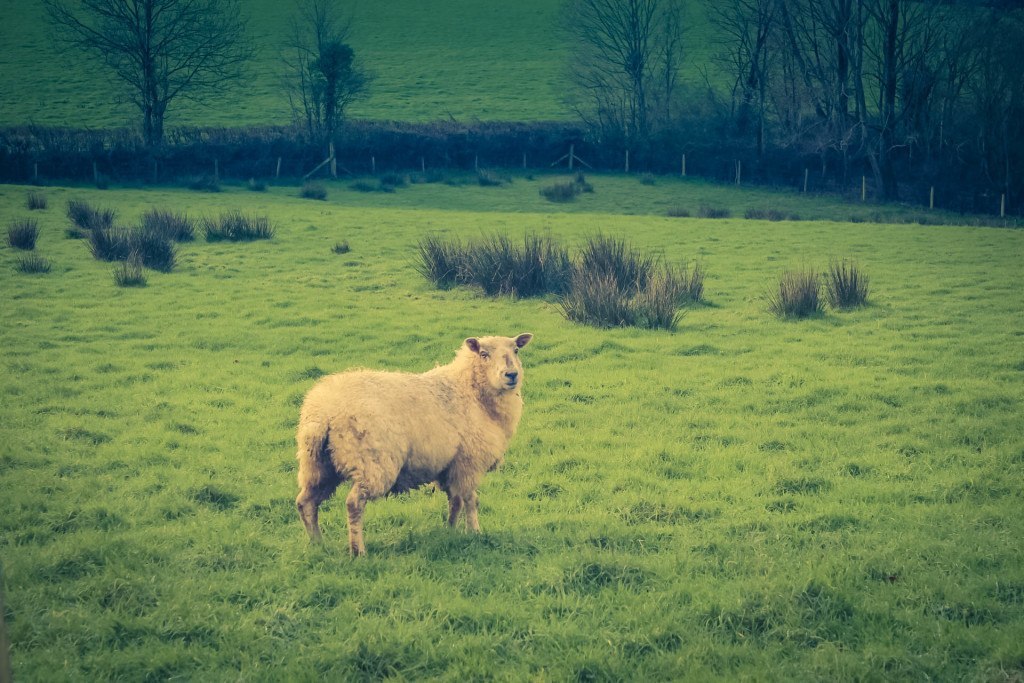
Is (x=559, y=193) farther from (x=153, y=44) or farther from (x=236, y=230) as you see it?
(x=153, y=44)

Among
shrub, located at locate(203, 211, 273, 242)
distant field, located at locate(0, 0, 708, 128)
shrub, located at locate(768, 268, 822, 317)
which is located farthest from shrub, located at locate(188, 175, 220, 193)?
shrub, located at locate(768, 268, 822, 317)

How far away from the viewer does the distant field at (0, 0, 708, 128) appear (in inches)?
2117

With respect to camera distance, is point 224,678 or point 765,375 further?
point 765,375

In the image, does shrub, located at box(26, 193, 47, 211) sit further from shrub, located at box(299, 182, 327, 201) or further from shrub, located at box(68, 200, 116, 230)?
shrub, located at box(299, 182, 327, 201)

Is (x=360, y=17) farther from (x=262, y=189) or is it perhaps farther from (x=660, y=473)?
(x=660, y=473)

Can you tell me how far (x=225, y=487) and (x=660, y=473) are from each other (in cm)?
399

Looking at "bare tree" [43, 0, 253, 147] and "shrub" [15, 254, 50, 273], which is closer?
"shrub" [15, 254, 50, 273]

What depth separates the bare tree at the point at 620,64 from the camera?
52.7 metres

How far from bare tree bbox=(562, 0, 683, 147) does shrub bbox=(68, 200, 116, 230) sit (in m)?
33.6

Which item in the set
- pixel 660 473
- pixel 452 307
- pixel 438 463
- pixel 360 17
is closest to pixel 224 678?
pixel 438 463

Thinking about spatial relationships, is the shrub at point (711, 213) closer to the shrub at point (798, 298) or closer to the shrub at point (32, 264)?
the shrub at point (798, 298)

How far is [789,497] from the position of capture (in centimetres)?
709

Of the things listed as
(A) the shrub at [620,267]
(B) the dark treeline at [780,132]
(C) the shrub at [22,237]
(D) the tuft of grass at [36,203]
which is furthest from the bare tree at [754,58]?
(C) the shrub at [22,237]

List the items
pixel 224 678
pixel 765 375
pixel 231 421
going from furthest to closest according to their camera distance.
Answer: pixel 765 375 < pixel 231 421 < pixel 224 678
